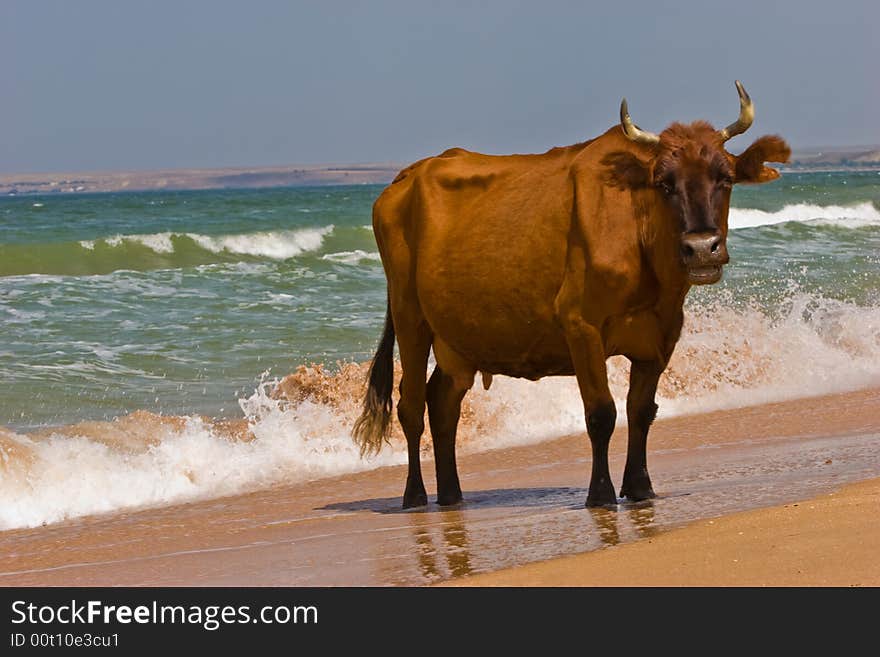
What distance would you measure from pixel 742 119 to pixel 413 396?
2.71 metres

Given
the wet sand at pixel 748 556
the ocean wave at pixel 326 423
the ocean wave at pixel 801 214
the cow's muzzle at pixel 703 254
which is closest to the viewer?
the wet sand at pixel 748 556

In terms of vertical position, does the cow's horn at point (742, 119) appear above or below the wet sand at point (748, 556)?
above

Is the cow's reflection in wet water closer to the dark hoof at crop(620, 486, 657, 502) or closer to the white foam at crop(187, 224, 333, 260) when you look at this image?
the dark hoof at crop(620, 486, 657, 502)

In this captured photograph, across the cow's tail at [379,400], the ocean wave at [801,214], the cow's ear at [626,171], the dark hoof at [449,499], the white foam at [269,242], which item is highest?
the cow's ear at [626,171]

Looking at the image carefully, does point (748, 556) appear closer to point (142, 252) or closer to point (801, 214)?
point (142, 252)

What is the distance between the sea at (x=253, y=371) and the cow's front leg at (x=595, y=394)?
10.8 feet

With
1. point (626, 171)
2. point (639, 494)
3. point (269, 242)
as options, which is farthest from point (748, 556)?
point (269, 242)

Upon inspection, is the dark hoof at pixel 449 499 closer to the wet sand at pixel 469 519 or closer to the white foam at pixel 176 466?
the wet sand at pixel 469 519

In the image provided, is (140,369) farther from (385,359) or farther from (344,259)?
(344,259)

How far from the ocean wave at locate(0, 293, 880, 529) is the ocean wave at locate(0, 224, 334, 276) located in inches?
752

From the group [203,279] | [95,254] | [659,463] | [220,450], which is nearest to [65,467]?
[220,450]

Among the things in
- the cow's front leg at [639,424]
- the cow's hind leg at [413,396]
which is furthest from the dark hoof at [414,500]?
the cow's front leg at [639,424]

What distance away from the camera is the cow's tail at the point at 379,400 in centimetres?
968

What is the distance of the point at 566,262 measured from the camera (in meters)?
7.95
